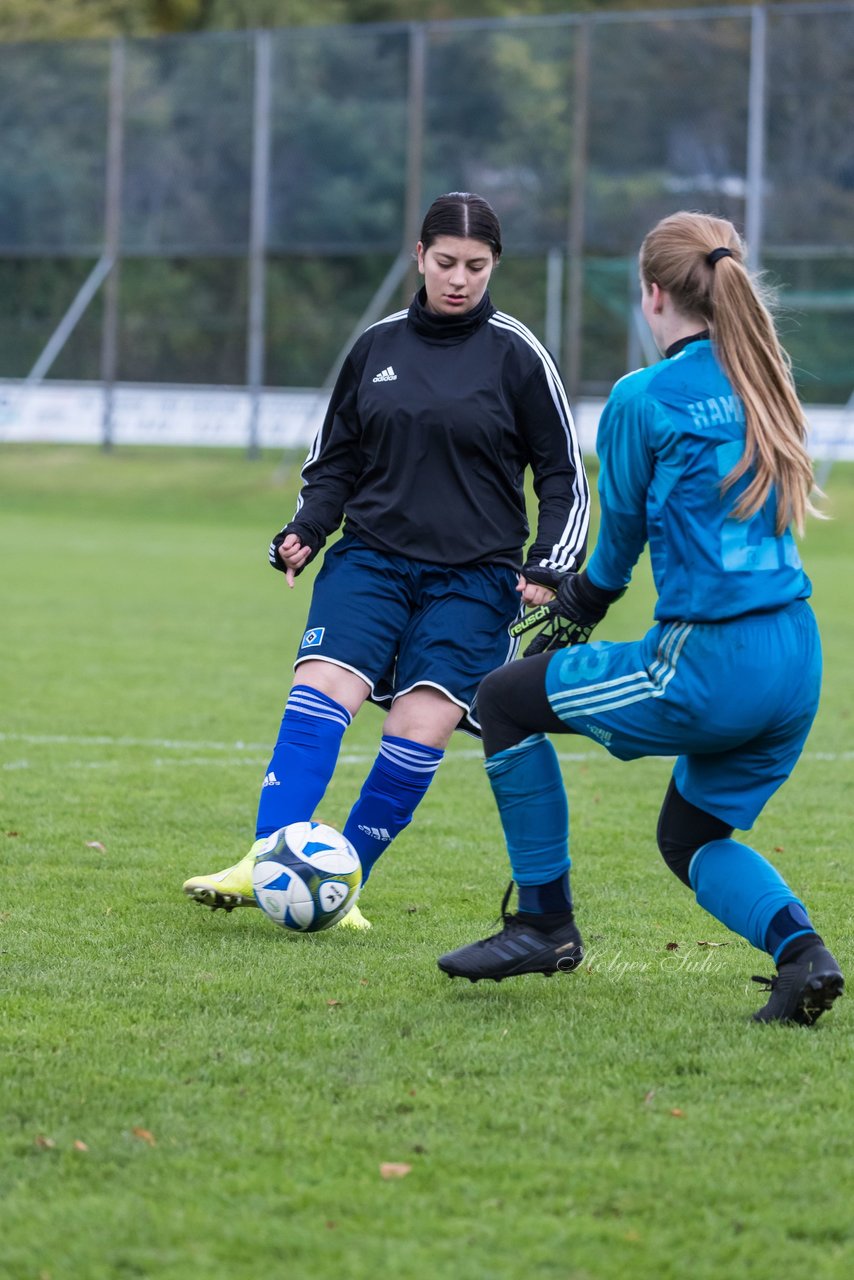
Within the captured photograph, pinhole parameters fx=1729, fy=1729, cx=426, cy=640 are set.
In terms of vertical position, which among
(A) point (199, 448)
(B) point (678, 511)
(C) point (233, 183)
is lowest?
(A) point (199, 448)

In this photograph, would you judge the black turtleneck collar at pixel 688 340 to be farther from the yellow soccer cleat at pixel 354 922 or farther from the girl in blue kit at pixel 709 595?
the yellow soccer cleat at pixel 354 922

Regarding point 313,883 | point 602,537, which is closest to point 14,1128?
point 313,883

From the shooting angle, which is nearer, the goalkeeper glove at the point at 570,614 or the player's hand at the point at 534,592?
the goalkeeper glove at the point at 570,614

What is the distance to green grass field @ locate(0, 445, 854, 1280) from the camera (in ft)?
9.29

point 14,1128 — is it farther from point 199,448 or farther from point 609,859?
point 199,448

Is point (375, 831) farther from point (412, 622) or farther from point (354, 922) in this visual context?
point (412, 622)

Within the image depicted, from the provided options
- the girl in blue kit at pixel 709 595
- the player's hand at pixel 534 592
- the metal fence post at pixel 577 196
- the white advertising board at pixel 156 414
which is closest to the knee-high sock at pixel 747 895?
the girl in blue kit at pixel 709 595

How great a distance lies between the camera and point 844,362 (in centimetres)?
2667

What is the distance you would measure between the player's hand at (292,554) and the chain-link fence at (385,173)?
2278cm

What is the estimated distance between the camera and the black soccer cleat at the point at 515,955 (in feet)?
13.8

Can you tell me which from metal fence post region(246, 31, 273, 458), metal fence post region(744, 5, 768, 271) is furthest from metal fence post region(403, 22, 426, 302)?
metal fence post region(744, 5, 768, 271)

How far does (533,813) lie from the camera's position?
418cm

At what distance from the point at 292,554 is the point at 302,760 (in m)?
0.61

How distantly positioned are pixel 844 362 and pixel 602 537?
78.2 ft
